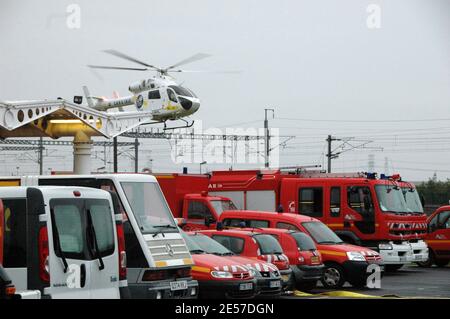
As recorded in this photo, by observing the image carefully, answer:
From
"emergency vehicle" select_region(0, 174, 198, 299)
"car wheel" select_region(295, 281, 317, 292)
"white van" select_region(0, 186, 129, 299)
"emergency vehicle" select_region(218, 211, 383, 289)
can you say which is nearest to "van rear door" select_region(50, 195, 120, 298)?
"white van" select_region(0, 186, 129, 299)

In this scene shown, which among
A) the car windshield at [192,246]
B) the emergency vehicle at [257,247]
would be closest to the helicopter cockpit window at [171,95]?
the emergency vehicle at [257,247]

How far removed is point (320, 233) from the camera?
2141 cm

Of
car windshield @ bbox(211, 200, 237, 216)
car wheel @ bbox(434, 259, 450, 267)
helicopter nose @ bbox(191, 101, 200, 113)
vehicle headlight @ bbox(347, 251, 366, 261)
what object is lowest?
car wheel @ bbox(434, 259, 450, 267)

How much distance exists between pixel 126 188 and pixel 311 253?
611 centimetres

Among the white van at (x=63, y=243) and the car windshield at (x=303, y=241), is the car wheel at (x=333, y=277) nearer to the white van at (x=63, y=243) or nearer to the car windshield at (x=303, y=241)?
the car windshield at (x=303, y=241)

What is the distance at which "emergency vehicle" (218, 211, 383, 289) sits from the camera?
2062cm

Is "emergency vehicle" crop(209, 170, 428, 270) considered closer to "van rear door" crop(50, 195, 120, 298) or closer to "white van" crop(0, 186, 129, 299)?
"white van" crop(0, 186, 129, 299)

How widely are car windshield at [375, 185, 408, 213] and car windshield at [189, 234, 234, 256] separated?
30.6 feet

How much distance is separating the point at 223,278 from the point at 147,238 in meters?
2.07

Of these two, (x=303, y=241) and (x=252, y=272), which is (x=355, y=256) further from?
(x=252, y=272)

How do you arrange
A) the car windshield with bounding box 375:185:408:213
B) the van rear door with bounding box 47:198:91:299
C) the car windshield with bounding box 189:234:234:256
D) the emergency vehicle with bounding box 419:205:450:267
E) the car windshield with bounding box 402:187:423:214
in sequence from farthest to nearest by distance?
1. the emergency vehicle with bounding box 419:205:450:267
2. the car windshield with bounding box 402:187:423:214
3. the car windshield with bounding box 375:185:408:213
4. the car windshield with bounding box 189:234:234:256
5. the van rear door with bounding box 47:198:91:299

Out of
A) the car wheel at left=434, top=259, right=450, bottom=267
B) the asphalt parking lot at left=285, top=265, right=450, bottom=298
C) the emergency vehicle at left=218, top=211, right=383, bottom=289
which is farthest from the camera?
the car wheel at left=434, top=259, right=450, bottom=267
